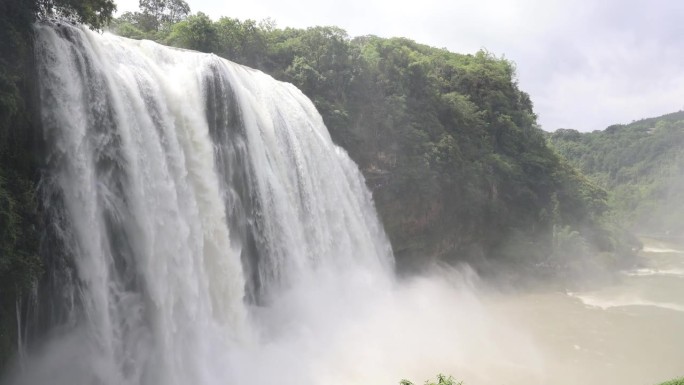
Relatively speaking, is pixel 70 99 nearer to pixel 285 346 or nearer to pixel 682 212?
pixel 285 346

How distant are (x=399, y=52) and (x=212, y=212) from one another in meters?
19.4

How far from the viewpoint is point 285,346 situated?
14.6 metres

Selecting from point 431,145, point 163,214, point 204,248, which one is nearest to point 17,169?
point 163,214

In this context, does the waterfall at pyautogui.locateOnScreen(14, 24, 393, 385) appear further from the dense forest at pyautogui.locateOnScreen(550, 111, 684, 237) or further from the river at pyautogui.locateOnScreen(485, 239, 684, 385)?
the dense forest at pyautogui.locateOnScreen(550, 111, 684, 237)

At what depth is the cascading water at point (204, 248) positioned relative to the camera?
32.6 ft

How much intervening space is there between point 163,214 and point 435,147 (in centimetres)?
1759

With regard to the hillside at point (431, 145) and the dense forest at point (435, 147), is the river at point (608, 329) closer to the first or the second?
the dense forest at point (435, 147)

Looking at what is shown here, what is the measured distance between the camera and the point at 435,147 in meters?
26.6

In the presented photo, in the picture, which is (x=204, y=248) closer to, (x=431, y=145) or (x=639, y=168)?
(x=431, y=145)

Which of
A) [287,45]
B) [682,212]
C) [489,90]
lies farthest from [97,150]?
[682,212]

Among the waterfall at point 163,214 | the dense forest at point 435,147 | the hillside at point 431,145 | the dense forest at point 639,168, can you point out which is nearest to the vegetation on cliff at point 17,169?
the waterfall at point 163,214

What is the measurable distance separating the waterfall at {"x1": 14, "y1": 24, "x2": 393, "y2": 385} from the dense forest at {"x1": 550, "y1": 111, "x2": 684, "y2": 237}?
112 ft

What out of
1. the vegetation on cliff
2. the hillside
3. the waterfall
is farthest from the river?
the vegetation on cliff

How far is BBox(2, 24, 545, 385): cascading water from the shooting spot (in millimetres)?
9938
